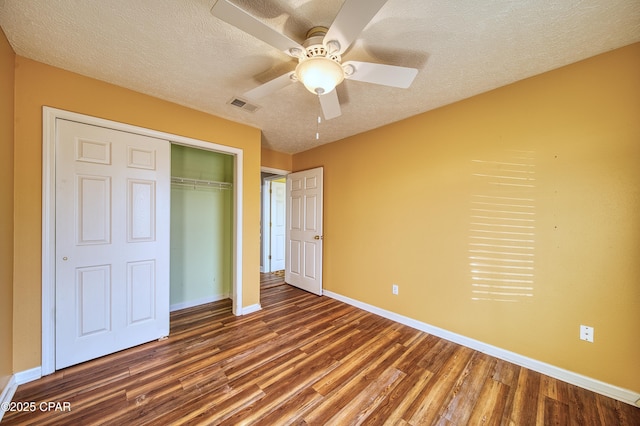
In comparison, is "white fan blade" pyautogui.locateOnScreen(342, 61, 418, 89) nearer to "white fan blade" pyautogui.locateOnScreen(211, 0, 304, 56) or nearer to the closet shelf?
"white fan blade" pyautogui.locateOnScreen(211, 0, 304, 56)

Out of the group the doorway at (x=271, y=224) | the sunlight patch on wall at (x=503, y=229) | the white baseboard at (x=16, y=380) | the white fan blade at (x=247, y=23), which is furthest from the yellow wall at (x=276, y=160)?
the white baseboard at (x=16, y=380)

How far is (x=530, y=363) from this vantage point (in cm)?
192

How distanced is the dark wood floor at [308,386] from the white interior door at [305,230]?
138 centimetres

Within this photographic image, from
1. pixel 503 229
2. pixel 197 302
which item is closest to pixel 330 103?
pixel 503 229

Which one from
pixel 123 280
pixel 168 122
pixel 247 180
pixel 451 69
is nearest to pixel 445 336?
pixel 451 69

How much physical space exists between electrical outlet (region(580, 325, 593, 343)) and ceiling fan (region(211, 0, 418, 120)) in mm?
2220

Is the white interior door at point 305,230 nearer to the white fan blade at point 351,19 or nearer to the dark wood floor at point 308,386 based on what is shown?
the dark wood floor at point 308,386

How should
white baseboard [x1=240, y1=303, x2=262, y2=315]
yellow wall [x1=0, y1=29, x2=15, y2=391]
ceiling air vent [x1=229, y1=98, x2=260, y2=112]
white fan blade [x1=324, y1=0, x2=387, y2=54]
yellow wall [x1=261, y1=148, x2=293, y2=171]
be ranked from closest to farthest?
white fan blade [x1=324, y1=0, x2=387, y2=54]
yellow wall [x1=0, y1=29, x2=15, y2=391]
ceiling air vent [x1=229, y1=98, x2=260, y2=112]
white baseboard [x1=240, y1=303, x2=262, y2=315]
yellow wall [x1=261, y1=148, x2=293, y2=171]

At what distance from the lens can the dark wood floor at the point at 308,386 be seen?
147 centimetres

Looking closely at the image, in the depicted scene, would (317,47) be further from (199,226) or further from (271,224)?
(271,224)

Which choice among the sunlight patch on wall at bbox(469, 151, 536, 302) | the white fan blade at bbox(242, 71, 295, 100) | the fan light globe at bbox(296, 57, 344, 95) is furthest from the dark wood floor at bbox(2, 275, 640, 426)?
the white fan blade at bbox(242, 71, 295, 100)

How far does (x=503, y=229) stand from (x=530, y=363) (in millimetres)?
1120

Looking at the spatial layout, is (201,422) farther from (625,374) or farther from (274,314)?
(625,374)

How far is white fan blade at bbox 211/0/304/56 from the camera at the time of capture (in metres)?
1.00
